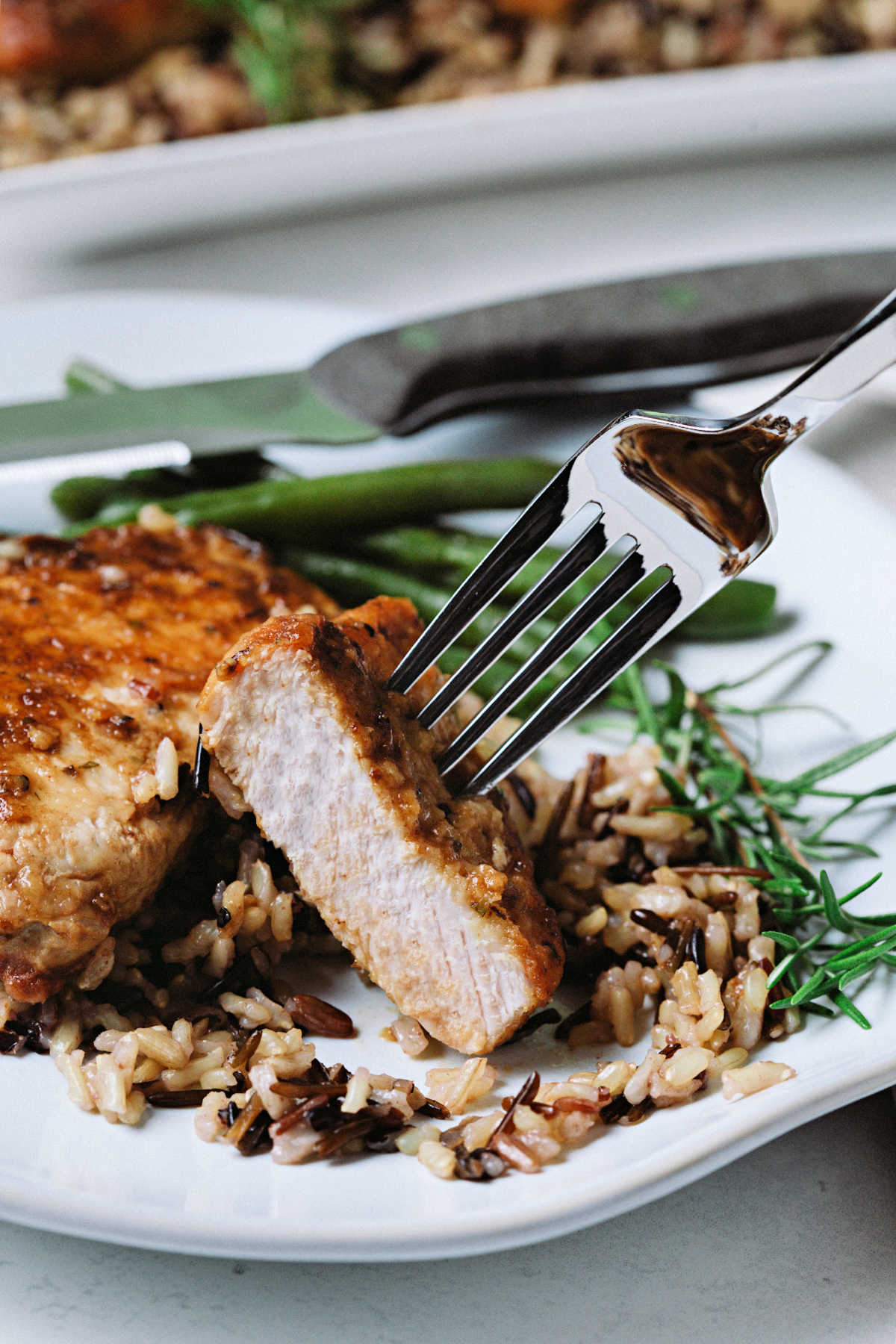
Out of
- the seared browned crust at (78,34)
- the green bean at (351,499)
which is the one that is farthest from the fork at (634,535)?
the seared browned crust at (78,34)

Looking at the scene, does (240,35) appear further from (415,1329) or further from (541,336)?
(415,1329)

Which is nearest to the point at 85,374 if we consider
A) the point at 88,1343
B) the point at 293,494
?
the point at 293,494

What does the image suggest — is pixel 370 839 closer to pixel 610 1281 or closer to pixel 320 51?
pixel 610 1281

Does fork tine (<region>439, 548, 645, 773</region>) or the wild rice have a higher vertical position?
fork tine (<region>439, 548, 645, 773</region>)

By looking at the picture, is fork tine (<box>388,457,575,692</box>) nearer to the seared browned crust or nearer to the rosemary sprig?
the rosemary sprig

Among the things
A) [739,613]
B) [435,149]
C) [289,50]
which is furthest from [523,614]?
[289,50]

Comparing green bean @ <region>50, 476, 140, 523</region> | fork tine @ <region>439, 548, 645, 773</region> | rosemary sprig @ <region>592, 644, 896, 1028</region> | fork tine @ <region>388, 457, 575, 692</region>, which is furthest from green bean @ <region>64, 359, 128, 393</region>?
fork tine @ <region>439, 548, 645, 773</region>
